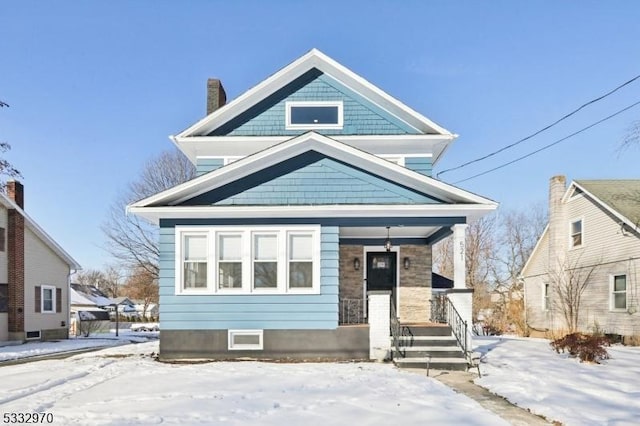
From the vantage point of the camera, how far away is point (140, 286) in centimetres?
3334

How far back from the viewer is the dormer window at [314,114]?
1391cm

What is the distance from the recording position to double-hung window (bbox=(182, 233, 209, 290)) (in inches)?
426

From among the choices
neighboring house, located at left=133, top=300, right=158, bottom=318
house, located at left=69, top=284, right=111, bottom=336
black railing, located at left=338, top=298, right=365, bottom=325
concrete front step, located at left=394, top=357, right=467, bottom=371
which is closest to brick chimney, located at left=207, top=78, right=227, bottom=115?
black railing, located at left=338, top=298, right=365, bottom=325

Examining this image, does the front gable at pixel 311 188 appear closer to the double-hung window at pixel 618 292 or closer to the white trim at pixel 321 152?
the white trim at pixel 321 152

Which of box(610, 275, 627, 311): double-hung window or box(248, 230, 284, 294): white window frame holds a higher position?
box(248, 230, 284, 294): white window frame

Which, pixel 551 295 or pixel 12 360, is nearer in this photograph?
pixel 12 360

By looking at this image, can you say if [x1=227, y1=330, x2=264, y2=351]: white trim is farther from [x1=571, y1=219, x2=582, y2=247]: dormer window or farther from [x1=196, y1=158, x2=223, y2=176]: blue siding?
[x1=571, y1=219, x2=582, y2=247]: dormer window

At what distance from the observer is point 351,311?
1285 cm

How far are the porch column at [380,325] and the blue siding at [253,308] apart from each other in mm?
870

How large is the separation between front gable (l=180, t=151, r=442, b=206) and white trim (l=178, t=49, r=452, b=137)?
342cm

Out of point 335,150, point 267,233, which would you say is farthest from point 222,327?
point 335,150

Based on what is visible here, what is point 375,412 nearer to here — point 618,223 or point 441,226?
point 441,226

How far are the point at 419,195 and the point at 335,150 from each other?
2286 mm

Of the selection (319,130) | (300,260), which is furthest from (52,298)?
(300,260)
